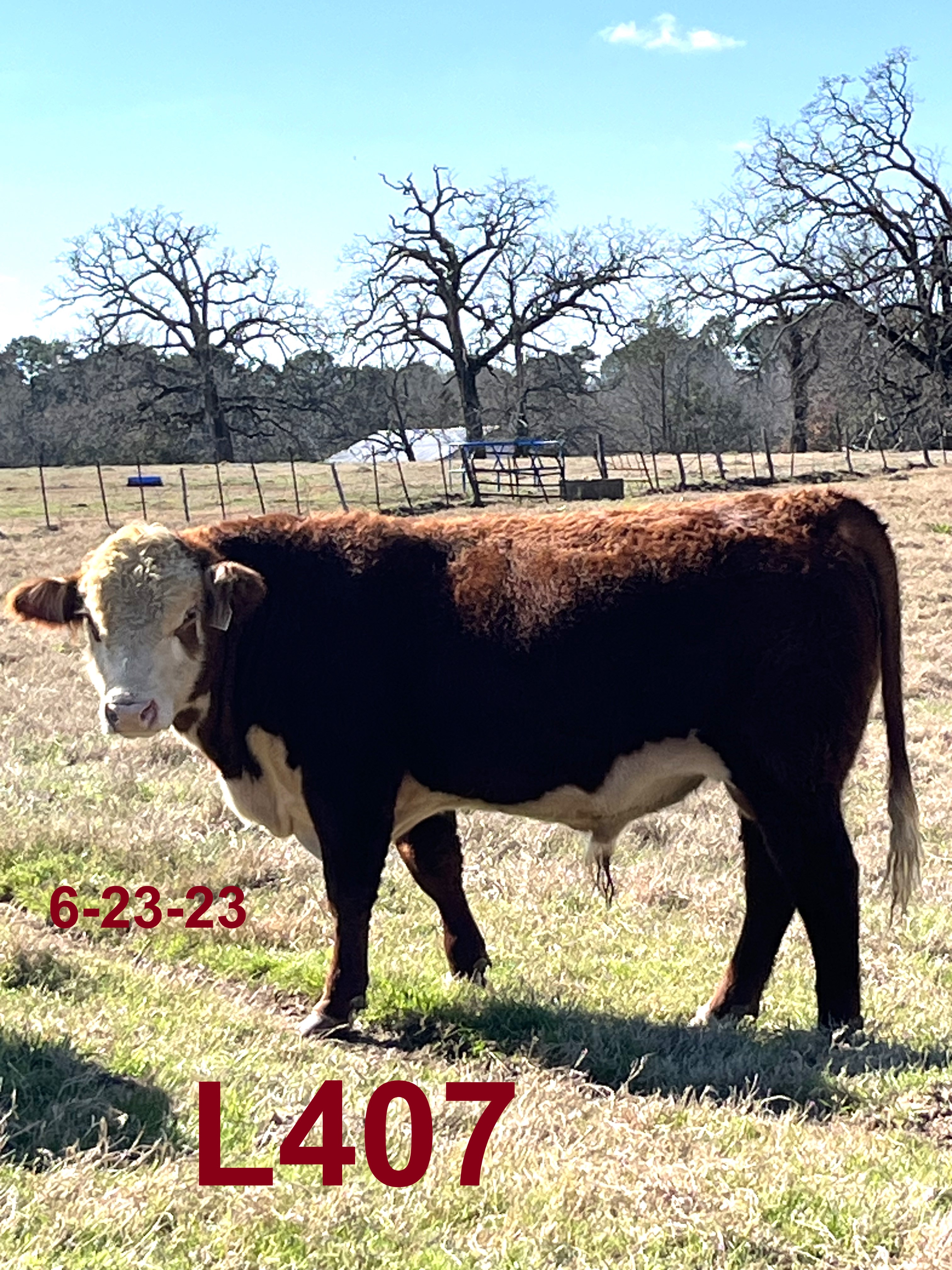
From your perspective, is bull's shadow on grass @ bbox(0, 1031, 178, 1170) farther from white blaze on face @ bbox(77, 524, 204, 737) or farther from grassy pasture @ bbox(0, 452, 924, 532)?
grassy pasture @ bbox(0, 452, 924, 532)

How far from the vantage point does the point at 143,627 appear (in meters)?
5.00

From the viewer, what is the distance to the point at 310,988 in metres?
5.21

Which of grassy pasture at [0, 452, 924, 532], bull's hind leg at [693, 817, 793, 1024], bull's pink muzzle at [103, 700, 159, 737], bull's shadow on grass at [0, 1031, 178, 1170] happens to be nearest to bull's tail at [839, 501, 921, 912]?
bull's hind leg at [693, 817, 793, 1024]

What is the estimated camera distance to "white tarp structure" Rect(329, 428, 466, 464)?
55.1m

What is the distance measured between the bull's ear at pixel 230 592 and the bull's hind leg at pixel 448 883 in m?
1.18

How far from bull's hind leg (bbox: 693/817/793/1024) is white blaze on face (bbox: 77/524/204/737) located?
2219 millimetres

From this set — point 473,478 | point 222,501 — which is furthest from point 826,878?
point 473,478

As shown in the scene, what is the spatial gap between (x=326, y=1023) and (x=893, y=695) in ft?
8.01

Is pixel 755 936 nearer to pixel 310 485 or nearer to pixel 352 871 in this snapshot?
pixel 352 871

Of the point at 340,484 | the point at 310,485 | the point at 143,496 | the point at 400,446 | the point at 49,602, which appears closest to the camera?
the point at 49,602

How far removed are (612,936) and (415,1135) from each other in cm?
233

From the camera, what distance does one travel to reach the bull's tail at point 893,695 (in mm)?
5070

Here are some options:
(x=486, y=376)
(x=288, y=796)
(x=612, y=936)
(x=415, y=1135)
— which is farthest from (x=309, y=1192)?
(x=486, y=376)

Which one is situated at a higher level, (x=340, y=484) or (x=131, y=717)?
(x=340, y=484)
